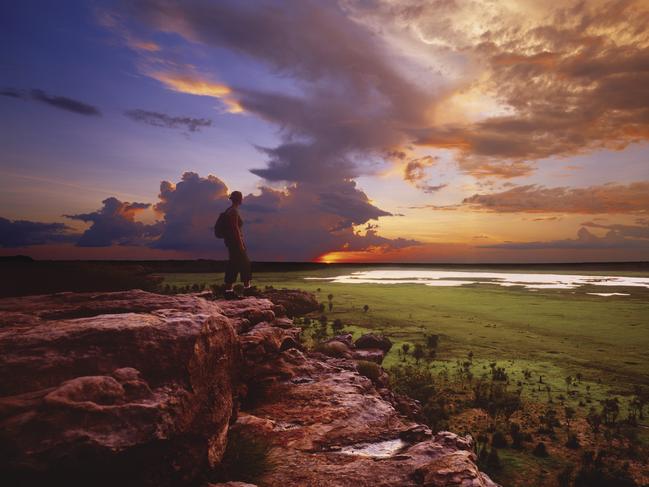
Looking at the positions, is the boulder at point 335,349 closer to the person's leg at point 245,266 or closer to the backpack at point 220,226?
the person's leg at point 245,266

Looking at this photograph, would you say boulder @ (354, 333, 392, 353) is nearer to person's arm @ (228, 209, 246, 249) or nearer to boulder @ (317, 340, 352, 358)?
boulder @ (317, 340, 352, 358)

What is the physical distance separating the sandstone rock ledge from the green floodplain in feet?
13.5

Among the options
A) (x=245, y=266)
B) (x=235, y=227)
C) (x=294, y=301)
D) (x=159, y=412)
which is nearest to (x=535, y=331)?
(x=294, y=301)

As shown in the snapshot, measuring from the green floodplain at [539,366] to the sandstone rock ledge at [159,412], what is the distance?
4.13m

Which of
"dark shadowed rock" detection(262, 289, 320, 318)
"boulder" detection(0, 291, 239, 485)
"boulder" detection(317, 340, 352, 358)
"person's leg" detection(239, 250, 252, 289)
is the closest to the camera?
"boulder" detection(0, 291, 239, 485)

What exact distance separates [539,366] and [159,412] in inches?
674

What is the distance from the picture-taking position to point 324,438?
674 cm

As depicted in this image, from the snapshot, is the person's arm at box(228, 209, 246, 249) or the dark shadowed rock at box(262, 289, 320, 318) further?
the dark shadowed rock at box(262, 289, 320, 318)

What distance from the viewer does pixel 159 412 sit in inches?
160

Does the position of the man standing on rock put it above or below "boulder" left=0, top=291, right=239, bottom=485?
above

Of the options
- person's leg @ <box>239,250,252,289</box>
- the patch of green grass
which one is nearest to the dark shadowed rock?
the patch of green grass

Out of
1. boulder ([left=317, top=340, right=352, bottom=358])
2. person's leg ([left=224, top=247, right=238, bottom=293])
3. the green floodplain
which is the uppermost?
person's leg ([left=224, top=247, right=238, bottom=293])

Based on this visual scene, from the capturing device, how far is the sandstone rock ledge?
3.52 meters

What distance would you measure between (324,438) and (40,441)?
449cm
